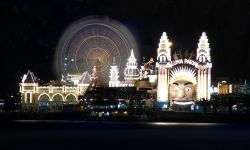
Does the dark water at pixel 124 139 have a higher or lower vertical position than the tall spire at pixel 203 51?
lower

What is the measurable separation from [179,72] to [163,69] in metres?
2.87

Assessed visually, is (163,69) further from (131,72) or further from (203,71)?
(131,72)

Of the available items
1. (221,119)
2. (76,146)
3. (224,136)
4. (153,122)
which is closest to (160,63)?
(153,122)

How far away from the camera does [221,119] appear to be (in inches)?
4491

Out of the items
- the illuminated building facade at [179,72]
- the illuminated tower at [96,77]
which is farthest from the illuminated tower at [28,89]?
the illuminated building facade at [179,72]

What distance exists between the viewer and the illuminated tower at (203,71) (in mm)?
130000

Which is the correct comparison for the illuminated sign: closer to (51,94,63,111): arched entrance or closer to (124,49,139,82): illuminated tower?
(124,49,139,82): illuminated tower

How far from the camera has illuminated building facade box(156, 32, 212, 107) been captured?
130875 millimetres

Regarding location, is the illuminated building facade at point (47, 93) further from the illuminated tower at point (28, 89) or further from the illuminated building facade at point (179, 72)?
the illuminated building facade at point (179, 72)

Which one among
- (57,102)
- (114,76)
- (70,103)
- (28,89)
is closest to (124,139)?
(70,103)

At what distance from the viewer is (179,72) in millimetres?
132750

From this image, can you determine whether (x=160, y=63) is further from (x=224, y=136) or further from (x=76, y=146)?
(x=76, y=146)

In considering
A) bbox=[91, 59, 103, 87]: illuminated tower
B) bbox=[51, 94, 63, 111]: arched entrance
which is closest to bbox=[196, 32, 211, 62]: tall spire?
bbox=[91, 59, 103, 87]: illuminated tower

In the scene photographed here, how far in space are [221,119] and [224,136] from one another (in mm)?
31370
